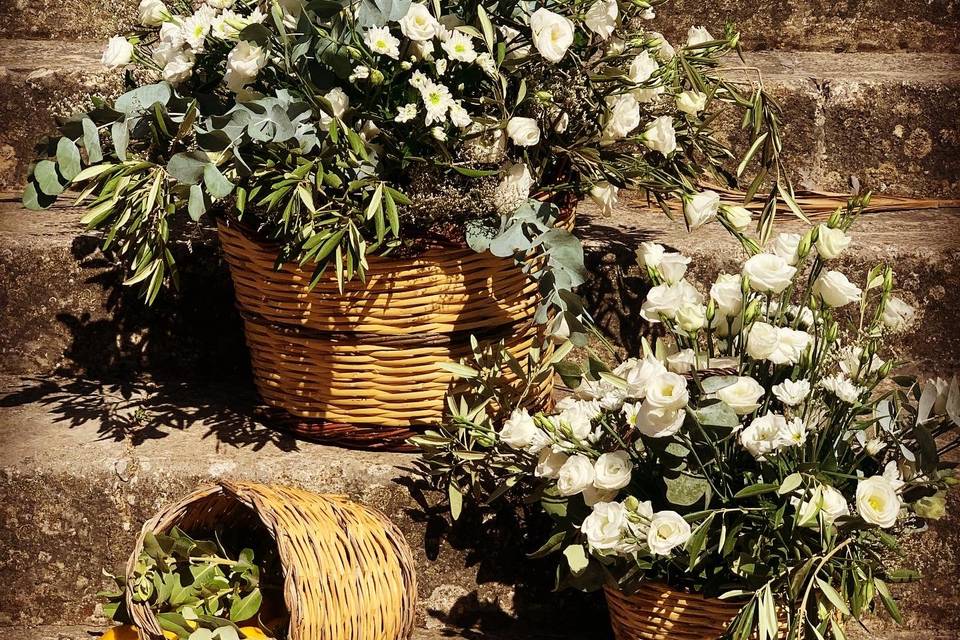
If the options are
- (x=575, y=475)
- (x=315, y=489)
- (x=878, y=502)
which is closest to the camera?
(x=878, y=502)

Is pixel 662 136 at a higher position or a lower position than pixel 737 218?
higher

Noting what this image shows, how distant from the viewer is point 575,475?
1.36 m

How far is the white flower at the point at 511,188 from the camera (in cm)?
151

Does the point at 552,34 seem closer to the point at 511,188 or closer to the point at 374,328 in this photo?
the point at 511,188

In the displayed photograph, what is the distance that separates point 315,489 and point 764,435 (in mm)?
740

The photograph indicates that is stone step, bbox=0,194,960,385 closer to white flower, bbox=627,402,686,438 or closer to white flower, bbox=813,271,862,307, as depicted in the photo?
white flower, bbox=813,271,862,307

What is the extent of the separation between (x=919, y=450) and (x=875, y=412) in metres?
0.09

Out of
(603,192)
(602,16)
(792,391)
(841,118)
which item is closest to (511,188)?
(603,192)

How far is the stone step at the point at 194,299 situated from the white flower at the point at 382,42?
2.11 ft

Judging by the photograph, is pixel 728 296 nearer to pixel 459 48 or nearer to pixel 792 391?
pixel 792 391

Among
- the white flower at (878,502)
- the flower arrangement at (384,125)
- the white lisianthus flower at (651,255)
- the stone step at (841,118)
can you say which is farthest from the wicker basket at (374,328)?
the stone step at (841,118)

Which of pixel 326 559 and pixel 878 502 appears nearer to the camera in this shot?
pixel 878 502

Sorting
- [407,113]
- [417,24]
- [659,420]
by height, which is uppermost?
[417,24]

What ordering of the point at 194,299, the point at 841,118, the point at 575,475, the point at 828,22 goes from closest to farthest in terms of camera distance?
the point at 575,475, the point at 194,299, the point at 841,118, the point at 828,22
